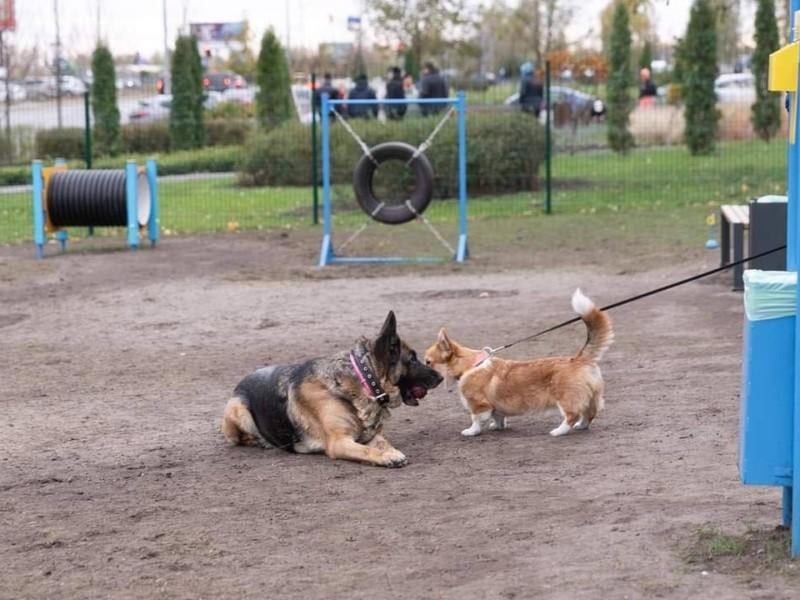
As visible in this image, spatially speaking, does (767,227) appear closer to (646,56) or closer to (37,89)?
(646,56)

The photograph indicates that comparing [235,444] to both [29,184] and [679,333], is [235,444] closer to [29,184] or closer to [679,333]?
[679,333]

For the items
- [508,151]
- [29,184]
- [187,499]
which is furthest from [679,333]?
[29,184]

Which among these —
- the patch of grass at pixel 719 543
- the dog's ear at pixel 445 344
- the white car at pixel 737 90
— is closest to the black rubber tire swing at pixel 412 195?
the dog's ear at pixel 445 344

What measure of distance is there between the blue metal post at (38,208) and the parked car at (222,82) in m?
17.2

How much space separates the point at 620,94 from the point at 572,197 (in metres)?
6.68

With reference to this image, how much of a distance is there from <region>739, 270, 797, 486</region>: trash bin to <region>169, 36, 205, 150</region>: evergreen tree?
24401 millimetres

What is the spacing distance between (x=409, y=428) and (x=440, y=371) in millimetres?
417

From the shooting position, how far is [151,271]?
16.0 metres

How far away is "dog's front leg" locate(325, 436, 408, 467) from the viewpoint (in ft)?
23.2

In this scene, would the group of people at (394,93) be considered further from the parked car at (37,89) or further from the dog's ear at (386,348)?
the dog's ear at (386,348)

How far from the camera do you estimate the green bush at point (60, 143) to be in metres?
28.4

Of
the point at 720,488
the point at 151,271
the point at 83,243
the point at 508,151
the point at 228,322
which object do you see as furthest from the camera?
the point at 508,151

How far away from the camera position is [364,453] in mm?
7137

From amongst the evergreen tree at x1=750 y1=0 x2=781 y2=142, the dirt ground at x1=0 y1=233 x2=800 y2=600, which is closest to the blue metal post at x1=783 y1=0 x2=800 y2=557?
the dirt ground at x1=0 y1=233 x2=800 y2=600
